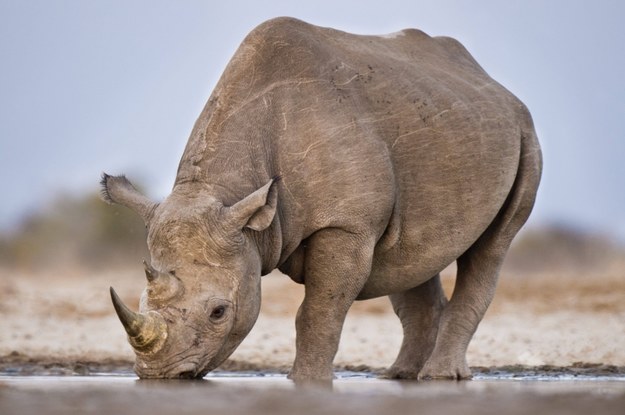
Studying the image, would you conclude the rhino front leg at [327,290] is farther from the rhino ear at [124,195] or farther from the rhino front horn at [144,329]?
the rhino front horn at [144,329]

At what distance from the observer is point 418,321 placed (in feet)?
44.0

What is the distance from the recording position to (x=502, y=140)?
1273cm

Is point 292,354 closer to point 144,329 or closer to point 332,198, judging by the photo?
point 332,198

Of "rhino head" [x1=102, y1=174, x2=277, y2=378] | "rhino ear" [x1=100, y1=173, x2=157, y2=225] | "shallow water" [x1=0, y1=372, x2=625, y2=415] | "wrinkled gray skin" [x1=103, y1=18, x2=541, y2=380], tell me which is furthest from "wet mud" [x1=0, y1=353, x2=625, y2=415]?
"rhino ear" [x1=100, y1=173, x2=157, y2=225]

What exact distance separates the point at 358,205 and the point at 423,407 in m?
3.58

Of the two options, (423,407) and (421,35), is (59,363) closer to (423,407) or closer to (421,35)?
(421,35)

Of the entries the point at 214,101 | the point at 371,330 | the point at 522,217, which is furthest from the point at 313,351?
the point at 371,330

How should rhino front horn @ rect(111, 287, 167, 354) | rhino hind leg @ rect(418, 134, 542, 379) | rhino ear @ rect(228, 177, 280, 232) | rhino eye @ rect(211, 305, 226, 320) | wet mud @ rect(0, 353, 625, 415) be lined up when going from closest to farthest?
1. wet mud @ rect(0, 353, 625, 415)
2. rhino front horn @ rect(111, 287, 167, 354)
3. rhino eye @ rect(211, 305, 226, 320)
4. rhino ear @ rect(228, 177, 280, 232)
5. rhino hind leg @ rect(418, 134, 542, 379)

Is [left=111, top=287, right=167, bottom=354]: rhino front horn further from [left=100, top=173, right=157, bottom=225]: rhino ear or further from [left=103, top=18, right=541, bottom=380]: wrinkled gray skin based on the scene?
[left=100, top=173, right=157, bottom=225]: rhino ear

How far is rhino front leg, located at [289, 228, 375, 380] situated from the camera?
1125 centimetres

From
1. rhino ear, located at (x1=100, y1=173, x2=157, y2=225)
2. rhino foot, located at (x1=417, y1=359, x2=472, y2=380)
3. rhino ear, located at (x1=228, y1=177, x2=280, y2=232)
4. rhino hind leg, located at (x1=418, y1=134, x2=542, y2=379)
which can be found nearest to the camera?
rhino ear, located at (x1=228, y1=177, x2=280, y2=232)

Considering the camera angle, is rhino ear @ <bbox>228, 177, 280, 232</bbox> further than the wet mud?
Yes

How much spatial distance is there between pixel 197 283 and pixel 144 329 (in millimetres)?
545

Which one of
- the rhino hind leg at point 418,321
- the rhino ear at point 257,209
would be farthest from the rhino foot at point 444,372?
the rhino ear at point 257,209
